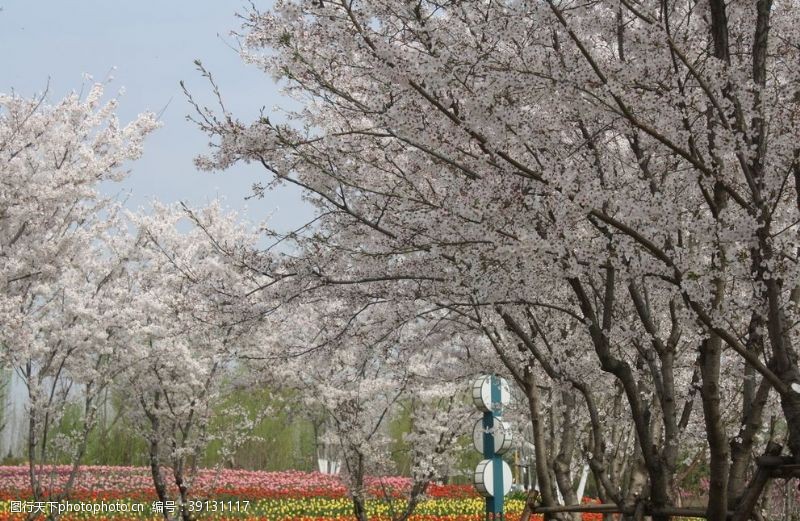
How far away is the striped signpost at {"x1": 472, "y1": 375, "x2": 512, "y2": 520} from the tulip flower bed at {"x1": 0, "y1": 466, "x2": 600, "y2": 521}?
2.73 metres

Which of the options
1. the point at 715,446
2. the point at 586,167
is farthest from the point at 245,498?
the point at 586,167

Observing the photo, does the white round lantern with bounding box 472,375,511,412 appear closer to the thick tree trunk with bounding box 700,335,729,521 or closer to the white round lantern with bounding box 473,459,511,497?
the white round lantern with bounding box 473,459,511,497

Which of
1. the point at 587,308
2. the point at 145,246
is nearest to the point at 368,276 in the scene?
the point at 587,308

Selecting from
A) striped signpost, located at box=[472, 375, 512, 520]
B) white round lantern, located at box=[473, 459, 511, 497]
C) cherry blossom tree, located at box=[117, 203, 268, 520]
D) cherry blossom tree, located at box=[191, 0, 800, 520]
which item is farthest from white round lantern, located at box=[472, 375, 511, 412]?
cherry blossom tree, located at box=[191, 0, 800, 520]

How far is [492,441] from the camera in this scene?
8719mm

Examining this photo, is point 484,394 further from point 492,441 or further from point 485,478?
point 485,478

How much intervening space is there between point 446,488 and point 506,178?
16.4 m

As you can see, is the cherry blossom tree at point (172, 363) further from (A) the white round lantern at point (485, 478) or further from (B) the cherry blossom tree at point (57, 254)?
(A) the white round lantern at point (485, 478)

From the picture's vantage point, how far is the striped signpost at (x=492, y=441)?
8.57 meters

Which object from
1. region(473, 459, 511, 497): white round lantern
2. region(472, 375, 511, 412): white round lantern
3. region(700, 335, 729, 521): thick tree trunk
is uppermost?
region(472, 375, 511, 412): white round lantern

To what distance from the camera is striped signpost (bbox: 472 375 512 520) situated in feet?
28.1

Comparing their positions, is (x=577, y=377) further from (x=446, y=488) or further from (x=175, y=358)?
(x=446, y=488)

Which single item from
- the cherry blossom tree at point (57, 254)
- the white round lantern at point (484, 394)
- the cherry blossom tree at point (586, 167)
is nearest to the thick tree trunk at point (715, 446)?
the cherry blossom tree at point (586, 167)

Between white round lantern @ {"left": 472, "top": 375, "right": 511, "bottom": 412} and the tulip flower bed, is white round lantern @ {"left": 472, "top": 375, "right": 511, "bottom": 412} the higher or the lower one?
the higher one
